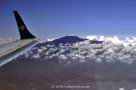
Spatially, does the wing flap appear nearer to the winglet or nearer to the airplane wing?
the airplane wing

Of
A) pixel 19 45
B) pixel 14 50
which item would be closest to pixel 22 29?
pixel 19 45

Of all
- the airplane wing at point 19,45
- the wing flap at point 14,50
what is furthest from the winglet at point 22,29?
the wing flap at point 14,50

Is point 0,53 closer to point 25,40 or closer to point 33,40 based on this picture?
point 25,40

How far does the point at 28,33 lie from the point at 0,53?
13.5ft

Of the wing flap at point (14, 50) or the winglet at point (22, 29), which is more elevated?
the winglet at point (22, 29)

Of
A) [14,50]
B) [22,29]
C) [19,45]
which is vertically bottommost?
[14,50]

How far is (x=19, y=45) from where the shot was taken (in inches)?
614

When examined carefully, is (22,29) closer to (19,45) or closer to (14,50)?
(19,45)

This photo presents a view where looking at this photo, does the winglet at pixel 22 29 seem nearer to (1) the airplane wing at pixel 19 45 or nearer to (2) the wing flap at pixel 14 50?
(1) the airplane wing at pixel 19 45

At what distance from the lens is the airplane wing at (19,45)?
13.3 metres

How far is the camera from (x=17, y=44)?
1591cm

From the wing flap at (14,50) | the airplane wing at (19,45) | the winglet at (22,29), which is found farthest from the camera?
the winglet at (22,29)

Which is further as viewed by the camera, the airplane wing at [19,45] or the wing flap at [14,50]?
the airplane wing at [19,45]

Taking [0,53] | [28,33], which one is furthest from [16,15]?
[0,53]
